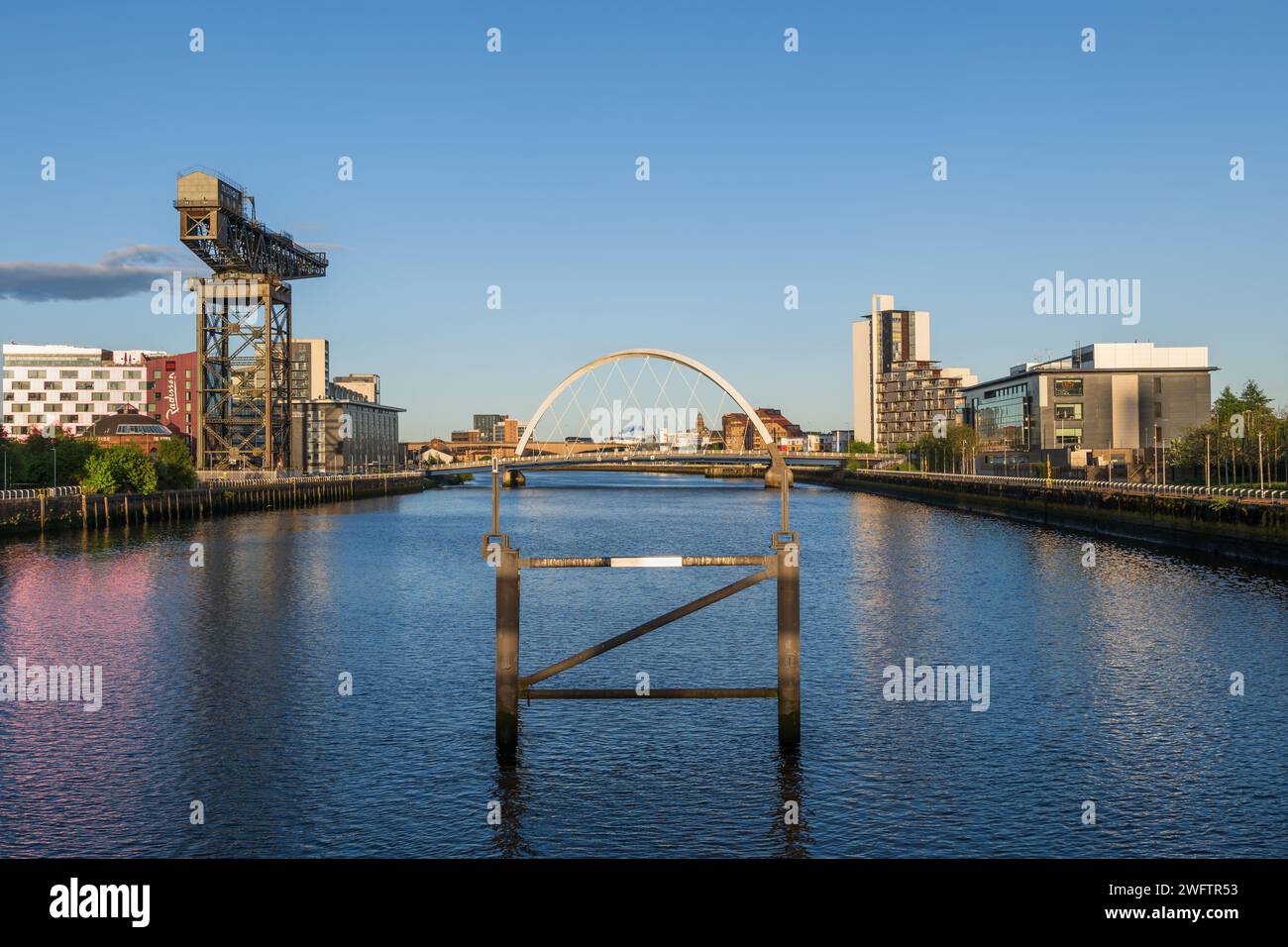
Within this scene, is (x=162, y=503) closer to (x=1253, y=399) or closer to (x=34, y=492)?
(x=34, y=492)

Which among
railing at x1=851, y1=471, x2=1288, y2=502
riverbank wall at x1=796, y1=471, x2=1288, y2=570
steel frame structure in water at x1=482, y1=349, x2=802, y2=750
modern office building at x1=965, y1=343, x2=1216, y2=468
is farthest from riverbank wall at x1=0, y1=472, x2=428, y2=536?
modern office building at x1=965, y1=343, x2=1216, y2=468

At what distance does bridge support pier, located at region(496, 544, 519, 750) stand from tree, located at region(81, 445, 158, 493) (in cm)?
8925

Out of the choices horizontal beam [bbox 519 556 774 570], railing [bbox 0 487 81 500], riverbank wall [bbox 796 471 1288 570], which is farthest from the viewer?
railing [bbox 0 487 81 500]

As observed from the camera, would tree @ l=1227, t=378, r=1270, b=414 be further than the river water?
Yes

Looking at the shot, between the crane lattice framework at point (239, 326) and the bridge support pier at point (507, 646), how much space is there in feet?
380

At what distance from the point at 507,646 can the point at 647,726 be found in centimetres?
548

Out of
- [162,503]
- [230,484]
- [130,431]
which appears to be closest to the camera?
[162,503]

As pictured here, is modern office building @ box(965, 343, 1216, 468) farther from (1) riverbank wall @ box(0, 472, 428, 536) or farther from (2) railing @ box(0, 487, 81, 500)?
(2) railing @ box(0, 487, 81, 500)

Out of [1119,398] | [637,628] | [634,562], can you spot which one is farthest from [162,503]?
[1119,398]

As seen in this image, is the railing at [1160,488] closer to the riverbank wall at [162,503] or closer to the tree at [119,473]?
the riverbank wall at [162,503]

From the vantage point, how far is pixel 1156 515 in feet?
251

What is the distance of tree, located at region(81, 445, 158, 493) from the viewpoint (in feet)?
330
